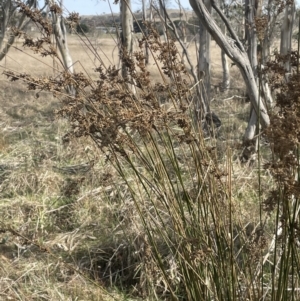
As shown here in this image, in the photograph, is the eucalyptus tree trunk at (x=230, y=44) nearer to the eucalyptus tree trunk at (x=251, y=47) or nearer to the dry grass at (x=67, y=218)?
the dry grass at (x=67, y=218)

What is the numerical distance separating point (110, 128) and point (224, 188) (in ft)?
1.58

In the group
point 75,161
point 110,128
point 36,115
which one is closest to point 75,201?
point 75,161

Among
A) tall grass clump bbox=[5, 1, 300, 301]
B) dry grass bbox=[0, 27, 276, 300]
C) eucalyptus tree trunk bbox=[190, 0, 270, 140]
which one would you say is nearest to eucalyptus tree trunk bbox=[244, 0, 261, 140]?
dry grass bbox=[0, 27, 276, 300]

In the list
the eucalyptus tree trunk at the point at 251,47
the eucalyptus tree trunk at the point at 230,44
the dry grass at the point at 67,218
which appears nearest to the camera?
the eucalyptus tree trunk at the point at 230,44

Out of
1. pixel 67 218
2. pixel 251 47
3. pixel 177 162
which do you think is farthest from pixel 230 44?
pixel 67 218

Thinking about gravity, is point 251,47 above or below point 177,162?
above

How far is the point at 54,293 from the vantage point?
285cm

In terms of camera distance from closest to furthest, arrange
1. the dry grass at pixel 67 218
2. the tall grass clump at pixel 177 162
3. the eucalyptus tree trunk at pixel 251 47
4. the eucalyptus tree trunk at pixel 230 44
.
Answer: the tall grass clump at pixel 177 162
the eucalyptus tree trunk at pixel 230 44
the dry grass at pixel 67 218
the eucalyptus tree trunk at pixel 251 47

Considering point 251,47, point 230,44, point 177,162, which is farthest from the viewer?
point 251,47

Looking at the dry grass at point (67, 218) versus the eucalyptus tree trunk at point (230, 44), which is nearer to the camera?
the eucalyptus tree trunk at point (230, 44)

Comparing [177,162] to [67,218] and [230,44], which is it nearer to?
[230,44]

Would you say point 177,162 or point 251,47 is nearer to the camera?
point 177,162

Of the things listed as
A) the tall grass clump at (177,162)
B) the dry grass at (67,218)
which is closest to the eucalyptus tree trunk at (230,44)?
the dry grass at (67,218)

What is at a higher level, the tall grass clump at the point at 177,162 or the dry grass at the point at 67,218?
the tall grass clump at the point at 177,162
